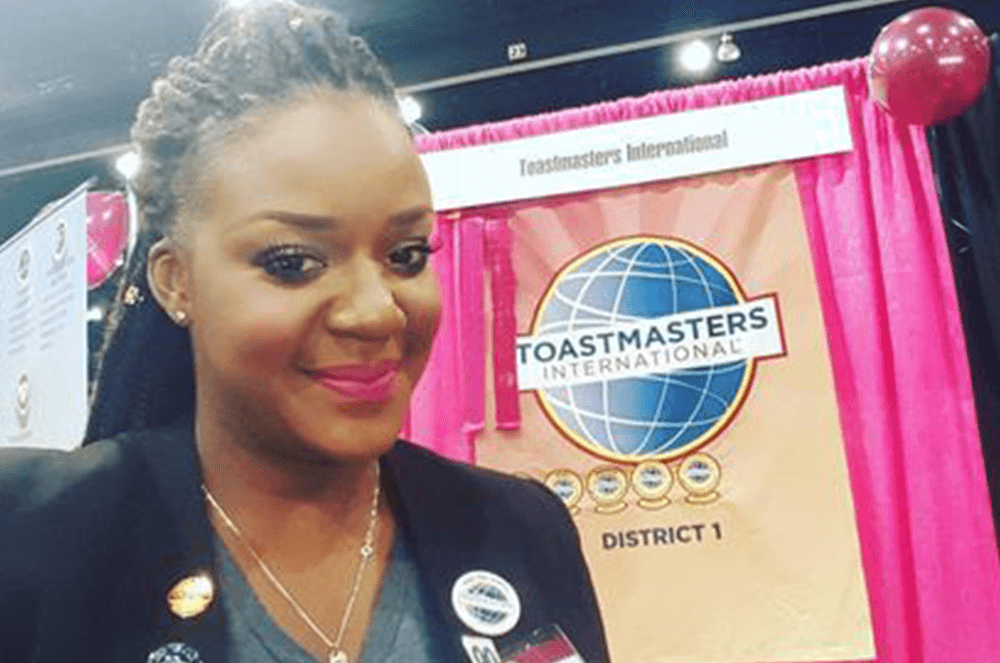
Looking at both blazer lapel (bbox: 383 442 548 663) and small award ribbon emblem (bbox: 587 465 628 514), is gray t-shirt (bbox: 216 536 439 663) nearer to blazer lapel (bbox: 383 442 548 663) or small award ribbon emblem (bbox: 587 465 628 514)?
blazer lapel (bbox: 383 442 548 663)

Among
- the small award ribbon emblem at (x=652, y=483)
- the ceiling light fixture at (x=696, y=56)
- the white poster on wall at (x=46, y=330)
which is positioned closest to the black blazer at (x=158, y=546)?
the white poster on wall at (x=46, y=330)

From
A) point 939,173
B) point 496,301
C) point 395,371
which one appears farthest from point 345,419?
point 939,173

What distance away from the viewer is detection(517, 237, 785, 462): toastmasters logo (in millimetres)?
2195

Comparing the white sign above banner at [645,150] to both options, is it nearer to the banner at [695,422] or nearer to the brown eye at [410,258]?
the banner at [695,422]

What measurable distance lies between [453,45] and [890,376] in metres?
3.16

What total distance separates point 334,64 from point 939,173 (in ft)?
5.67

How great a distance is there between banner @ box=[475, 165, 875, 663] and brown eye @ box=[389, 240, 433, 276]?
1.50 meters

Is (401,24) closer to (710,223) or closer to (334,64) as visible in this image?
(710,223)

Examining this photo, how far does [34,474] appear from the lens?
29.9 inches

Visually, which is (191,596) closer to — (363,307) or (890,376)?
(363,307)

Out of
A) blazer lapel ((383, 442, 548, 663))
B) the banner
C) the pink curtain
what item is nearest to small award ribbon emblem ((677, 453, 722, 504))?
the banner

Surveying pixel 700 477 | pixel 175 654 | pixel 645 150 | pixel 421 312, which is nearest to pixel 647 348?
pixel 700 477

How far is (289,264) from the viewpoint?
703 mm

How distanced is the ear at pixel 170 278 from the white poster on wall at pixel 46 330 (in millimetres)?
839
